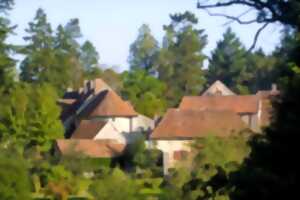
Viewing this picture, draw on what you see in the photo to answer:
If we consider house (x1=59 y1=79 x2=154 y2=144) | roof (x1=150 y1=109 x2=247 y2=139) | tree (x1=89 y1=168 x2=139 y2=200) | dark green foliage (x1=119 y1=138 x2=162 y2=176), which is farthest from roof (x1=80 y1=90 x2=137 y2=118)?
tree (x1=89 y1=168 x2=139 y2=200)

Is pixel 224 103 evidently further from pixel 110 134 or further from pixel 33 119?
pixel 33 119

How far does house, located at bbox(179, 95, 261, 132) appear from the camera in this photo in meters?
74.9

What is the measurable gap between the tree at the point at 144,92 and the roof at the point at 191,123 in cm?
1639

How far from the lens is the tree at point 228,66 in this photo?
109 metres

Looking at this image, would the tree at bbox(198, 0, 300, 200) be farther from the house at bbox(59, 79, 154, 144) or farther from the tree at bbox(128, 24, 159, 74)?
the tree at bbox(128, 24, 159, 74)

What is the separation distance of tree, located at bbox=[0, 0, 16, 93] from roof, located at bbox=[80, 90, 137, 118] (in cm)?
3192

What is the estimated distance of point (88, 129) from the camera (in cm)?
7006

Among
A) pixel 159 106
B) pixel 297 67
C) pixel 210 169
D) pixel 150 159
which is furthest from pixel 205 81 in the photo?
pixel 297 67

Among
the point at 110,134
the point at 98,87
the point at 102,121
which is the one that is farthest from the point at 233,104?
the point at 110,134

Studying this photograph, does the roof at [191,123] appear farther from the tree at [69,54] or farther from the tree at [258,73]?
the tree at [258,73]

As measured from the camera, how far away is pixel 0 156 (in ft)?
84.0

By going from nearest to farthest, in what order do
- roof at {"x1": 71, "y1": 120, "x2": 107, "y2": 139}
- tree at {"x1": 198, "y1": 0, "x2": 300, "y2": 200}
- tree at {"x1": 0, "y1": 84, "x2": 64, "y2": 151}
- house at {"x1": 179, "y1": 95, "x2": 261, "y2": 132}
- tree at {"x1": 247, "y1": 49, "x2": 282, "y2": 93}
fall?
tree at {"x1": 198, "y1": 0, "x2": 300, "y2": 200}
tree at {"x1": 0, "y1": 84, "x2": 64, "y2": 151}
roof at {"x1": 71, "y1": 120, "x2": 107, "y2": 139}
house at {"x1": 179, "y1": 95, "x2": 261, "y2": 132}
tree at {"x1": 247, "y1": 49, "x2": 282, "y2": 93}

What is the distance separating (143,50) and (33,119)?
2263 inches

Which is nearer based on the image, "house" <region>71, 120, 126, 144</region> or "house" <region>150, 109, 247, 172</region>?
"house" <region>150, 109, 247, 172</region>
